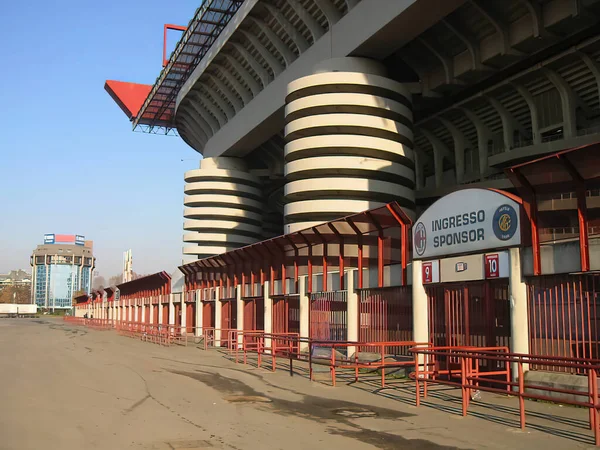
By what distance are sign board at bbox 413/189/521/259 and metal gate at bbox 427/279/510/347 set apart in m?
0.90

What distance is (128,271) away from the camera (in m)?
110

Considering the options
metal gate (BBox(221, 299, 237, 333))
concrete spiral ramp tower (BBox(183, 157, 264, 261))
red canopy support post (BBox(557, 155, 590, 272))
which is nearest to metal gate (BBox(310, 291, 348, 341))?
red canopy support post (BBox(557, 155, 590, 272))

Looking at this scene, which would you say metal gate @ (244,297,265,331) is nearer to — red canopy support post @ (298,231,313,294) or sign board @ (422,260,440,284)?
red canopy support post @ (298,231,313,294)

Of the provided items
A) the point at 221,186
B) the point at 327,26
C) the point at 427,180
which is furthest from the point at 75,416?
the point at 221,186

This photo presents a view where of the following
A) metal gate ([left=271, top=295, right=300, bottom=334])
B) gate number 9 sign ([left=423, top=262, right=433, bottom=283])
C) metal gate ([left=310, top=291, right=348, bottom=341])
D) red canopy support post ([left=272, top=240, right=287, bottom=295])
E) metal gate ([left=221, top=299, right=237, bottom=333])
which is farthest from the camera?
metal gate ([left=221, top=299, right=237, bottom=333])

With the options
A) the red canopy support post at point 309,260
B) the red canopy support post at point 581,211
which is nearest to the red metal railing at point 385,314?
the red canopy support post at point 309,260

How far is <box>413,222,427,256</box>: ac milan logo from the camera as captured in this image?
1617 centimetres

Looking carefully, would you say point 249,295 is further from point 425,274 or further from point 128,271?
point 128,271

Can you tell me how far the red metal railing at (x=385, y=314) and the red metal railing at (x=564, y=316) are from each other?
176 inches

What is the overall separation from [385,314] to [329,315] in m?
4.02

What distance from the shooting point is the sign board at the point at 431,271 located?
50.9ft

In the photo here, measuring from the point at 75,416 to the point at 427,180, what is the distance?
146ft

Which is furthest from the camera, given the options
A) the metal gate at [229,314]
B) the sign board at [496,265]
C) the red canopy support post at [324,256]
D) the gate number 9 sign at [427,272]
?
the metal gate at [229,314]

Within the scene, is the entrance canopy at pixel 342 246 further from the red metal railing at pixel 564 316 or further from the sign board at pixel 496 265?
the red metal railing at pixel 564 316
